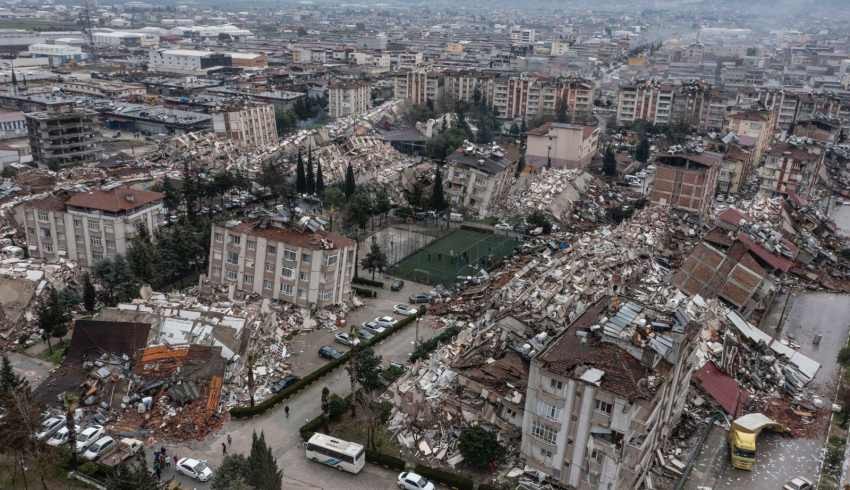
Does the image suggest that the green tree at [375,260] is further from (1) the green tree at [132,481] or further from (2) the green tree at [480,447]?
(1) the green tree at [132,481]

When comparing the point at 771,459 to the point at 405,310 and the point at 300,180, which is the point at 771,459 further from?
the point at 300,180

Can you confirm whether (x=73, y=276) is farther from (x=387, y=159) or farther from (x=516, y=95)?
(x=516, y=95)

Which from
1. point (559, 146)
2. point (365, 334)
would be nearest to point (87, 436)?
point (365, 334)

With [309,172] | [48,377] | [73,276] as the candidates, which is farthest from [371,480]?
[309,172]

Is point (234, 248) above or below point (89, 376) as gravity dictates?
above

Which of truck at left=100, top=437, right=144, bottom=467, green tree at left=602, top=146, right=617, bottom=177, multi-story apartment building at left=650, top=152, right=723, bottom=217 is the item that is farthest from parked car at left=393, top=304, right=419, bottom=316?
green tree at left=602, top=146, right=617, bottom=177

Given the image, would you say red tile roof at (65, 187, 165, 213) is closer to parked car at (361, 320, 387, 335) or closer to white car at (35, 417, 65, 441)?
white car at (35, 417, 65, 441)
